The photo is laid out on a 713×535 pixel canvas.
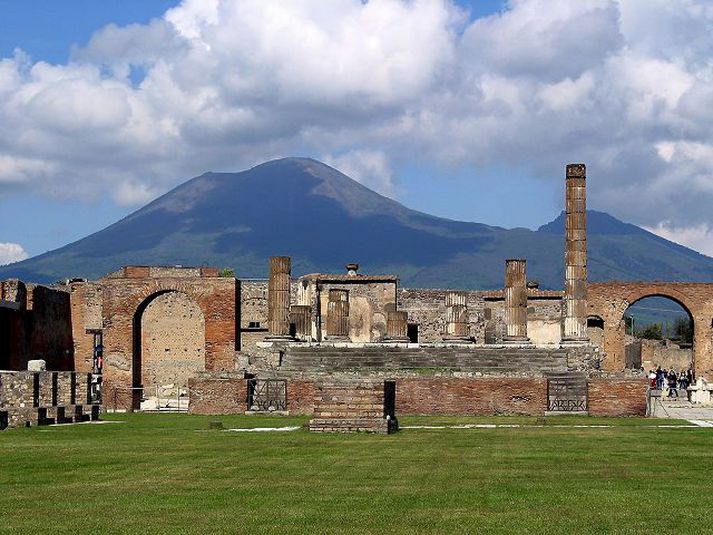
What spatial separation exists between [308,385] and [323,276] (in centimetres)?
2312

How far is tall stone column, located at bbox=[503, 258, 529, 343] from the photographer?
42.6m

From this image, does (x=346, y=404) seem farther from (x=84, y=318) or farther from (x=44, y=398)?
(x=84, y=318)

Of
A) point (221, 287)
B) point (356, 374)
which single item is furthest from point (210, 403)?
point (221, 287)

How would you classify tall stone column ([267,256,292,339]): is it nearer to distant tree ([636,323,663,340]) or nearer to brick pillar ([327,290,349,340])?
brick pillar ([327,290,349,340])

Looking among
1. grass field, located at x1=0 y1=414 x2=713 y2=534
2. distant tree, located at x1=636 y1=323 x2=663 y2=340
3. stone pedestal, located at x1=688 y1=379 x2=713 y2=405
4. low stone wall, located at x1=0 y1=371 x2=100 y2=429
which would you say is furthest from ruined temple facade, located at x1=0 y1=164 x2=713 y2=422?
distant tree, located at x1=636 y1=323 x2=663 y2=340

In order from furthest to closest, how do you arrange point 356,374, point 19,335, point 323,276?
point 323,276, point 19,335, point 356,374

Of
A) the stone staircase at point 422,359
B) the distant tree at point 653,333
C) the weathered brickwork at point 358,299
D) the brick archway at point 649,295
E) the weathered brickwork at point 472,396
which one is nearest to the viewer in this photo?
the weathered brickwork at point 472,396

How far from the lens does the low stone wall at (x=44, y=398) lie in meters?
25.4

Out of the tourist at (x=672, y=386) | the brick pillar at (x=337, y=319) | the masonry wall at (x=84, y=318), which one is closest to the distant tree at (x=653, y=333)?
the tourist at (x=672, y=386)

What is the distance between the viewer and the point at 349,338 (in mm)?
44688

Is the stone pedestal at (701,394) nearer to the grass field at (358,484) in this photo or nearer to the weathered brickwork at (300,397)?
the weathered brickwork at (300,397)

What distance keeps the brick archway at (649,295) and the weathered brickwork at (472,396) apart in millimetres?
27196

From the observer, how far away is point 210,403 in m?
32.0

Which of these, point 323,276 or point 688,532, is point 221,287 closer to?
point 323,276
